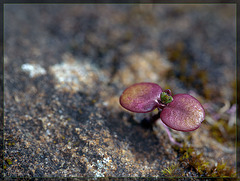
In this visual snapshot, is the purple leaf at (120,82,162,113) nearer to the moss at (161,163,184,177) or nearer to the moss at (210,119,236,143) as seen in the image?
the moss at (161,163,184,177)

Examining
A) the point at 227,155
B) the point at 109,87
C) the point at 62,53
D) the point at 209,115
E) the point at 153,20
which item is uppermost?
the point at 153,20

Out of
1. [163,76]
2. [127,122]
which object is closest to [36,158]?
[127,122]

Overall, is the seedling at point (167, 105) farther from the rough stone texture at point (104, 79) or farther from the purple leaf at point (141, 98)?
the rough stone texture at point (104, 79)

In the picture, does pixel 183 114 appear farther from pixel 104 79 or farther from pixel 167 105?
pixel 104 79

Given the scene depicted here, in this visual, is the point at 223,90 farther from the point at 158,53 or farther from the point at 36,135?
the point at 36,135

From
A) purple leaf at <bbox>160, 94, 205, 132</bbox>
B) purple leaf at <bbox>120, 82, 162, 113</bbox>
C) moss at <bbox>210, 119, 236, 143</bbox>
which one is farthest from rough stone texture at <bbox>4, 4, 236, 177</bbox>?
purple leaf at <bbox>160, 94, 205, 132</bbox>

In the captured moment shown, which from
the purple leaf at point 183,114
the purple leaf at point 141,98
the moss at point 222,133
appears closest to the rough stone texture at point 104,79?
the moss at point 222,133
